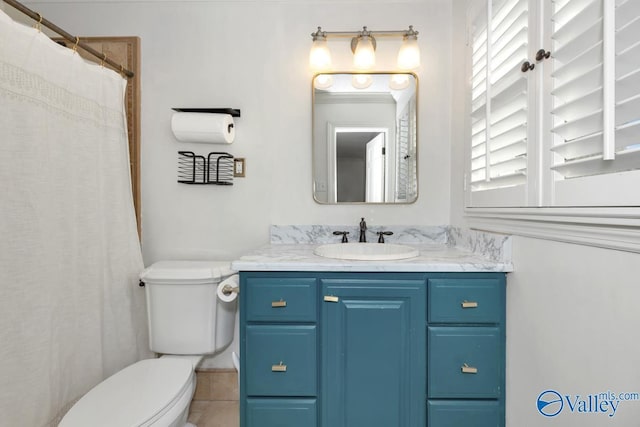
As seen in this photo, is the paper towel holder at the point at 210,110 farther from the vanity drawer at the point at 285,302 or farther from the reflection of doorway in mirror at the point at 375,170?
the vanity drawer at the point at 285,302

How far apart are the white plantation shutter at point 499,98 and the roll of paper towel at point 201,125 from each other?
4.29 feet

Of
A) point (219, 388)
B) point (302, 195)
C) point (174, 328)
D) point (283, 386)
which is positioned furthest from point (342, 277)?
point (219, 388)

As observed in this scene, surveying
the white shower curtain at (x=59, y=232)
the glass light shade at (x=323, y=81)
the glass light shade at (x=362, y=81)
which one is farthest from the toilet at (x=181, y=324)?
the glass light shade at (x=362, y=81)

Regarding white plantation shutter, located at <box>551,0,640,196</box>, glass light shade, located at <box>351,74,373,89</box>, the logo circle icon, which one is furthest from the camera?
glass light shade, located at <box>351,74,373,89</box>

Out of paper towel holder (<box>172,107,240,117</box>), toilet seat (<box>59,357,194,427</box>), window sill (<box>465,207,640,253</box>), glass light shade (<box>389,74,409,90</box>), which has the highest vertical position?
glass light shade (<box>389,74,409,90</box>)

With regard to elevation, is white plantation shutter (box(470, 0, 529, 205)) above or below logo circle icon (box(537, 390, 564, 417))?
above

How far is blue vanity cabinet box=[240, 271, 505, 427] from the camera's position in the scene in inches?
48.3

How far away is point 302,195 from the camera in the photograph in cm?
186

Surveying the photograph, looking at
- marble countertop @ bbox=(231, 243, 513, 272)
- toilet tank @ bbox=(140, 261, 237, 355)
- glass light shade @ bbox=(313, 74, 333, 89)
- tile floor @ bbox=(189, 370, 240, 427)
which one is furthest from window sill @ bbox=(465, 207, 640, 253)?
tile floor @ bbox=(189, 370, 240, 427)

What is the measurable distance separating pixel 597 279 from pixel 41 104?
1.93 metres

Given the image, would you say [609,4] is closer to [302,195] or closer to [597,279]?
[597,279]

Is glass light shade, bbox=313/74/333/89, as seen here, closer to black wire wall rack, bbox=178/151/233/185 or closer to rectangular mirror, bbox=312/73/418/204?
rectangular mirror, bbox=312/73/418/204

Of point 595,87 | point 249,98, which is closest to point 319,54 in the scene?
point 249,98

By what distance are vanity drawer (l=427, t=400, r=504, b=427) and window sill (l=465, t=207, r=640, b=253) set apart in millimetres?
713
